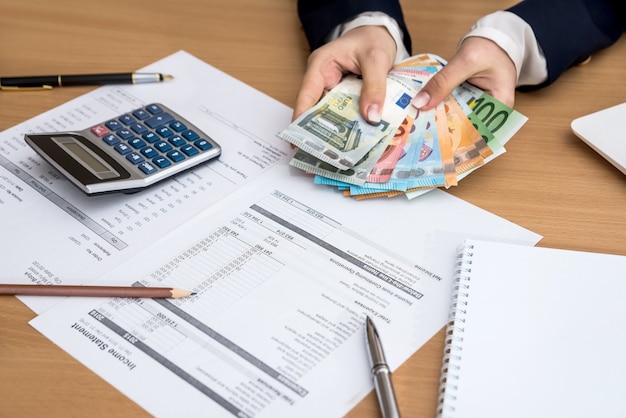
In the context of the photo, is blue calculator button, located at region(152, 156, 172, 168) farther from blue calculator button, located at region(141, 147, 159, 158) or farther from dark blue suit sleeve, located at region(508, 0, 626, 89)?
dark blue suit sleeve, located at region(508, 0, 626, 89)

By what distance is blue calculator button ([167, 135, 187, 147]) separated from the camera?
82 centimetres

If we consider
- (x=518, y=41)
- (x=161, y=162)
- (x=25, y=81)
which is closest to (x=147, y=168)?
(x=161, y=162)

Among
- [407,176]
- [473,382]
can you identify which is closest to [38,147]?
[407,176]

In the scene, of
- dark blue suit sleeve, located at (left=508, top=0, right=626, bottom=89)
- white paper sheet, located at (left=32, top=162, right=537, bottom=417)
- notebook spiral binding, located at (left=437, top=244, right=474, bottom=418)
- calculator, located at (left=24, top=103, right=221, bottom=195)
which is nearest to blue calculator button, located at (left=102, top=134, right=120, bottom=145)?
calculator, located at (left=24, top=103, right=221, bottom=195)

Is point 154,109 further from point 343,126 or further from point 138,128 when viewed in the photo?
point 343,126

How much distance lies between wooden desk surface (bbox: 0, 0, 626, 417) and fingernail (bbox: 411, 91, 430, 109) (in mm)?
107

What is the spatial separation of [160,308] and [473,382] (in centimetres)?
29

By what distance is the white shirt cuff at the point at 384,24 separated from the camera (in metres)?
0.96

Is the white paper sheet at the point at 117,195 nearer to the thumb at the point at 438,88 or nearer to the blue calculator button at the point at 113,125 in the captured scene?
the blue calculator button at the point at 113,125

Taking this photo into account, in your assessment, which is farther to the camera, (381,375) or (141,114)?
(141,114)

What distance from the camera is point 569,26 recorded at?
3.21ft

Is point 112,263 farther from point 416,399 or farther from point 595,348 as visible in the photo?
point 595,348

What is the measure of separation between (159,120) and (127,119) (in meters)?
0.04

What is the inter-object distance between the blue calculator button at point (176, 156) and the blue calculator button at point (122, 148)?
0.04 metres
